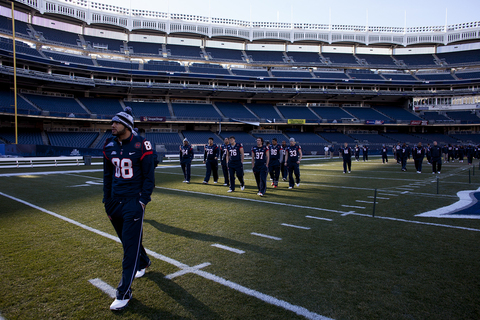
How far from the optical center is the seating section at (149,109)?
138 feet

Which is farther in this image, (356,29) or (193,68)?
(356,29)

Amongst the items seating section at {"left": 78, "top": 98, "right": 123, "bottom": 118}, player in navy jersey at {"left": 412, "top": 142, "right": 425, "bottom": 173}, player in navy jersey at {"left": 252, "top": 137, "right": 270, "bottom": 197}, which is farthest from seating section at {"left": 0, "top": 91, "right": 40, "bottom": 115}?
player in navy jersey at {"left": 412, "top": 142, "right": 425, "bottom": 173}

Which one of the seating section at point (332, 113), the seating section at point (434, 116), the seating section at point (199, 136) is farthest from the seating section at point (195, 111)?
the seating section at point (434, 116)

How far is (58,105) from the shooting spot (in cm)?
3697

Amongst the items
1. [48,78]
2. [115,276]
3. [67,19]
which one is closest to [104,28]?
[67,19]

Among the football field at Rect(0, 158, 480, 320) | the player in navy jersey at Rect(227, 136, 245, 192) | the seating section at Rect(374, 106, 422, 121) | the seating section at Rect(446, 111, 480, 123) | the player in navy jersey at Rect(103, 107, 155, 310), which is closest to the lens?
the football field at Rect(0, 158, 480, 320)

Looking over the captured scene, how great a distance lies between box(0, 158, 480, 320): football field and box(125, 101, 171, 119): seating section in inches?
1422

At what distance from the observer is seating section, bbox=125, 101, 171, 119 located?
4203 centimetres

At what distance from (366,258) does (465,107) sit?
64166mm

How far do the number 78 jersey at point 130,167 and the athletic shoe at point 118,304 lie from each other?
3.48 ft

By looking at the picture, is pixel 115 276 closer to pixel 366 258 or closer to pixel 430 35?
pixel 366 258

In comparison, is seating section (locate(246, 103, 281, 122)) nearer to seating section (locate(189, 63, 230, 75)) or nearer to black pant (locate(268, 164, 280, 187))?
seating section (locate(189, 63, 230, 75))

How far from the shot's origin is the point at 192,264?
3.90m

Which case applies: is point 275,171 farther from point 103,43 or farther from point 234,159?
point 103,43
